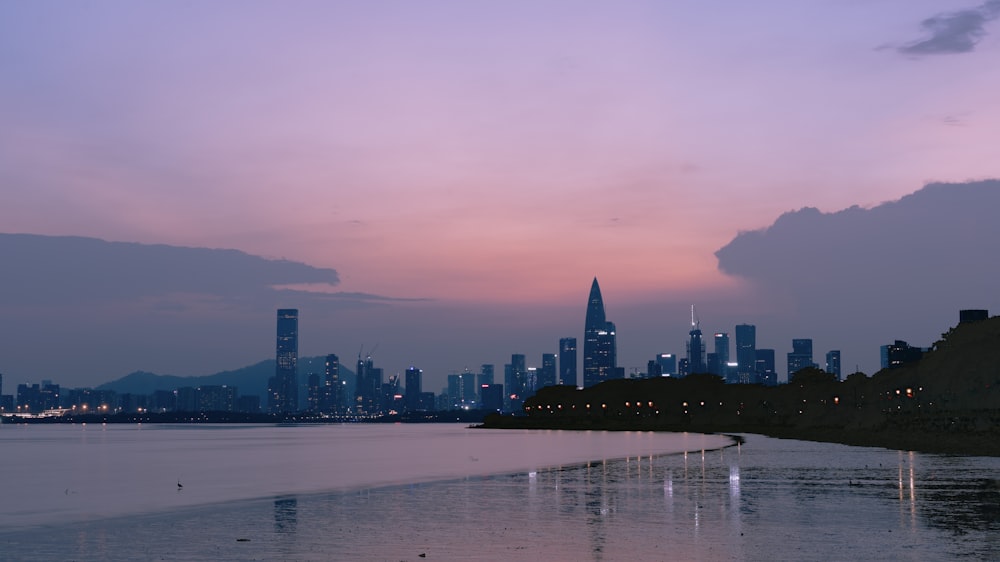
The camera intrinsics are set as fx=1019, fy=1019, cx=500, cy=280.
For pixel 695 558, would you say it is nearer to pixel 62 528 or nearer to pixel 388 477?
pixel 62 528

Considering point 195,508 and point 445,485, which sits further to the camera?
point 445,485

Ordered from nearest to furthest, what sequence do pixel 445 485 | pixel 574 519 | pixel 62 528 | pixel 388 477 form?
pixel 574 519, pixel 62 528, pixel 445 485, pixel 388 477

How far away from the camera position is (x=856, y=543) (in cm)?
3550

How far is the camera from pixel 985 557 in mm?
31641

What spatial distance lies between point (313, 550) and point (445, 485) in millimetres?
35839

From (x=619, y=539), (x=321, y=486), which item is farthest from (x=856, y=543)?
(x=321, y=486)

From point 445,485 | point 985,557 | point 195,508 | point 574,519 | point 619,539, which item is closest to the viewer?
point 985,557

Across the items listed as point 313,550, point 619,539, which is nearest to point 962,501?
point 619,539

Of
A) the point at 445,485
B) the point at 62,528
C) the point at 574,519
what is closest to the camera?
the point at 574,519

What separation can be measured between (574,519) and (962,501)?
65.4ft

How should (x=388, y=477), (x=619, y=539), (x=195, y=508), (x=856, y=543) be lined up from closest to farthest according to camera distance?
(x=856, y=543)
(x=619, y=539)
(x=195, y=508)
(x=388, y=477)

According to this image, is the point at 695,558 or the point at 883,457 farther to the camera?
the point at 883,457

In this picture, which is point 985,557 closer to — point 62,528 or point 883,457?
point 62,528

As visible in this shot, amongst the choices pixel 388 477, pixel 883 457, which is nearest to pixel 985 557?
pixel 388 477
